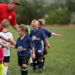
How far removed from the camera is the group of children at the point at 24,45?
25.5ft

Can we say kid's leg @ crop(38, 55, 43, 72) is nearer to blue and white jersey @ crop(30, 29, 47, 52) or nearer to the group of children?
the group of children

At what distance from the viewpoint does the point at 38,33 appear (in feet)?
33.6

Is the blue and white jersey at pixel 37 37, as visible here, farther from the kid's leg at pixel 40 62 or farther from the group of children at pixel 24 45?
the kid's leg at pixel 40 62

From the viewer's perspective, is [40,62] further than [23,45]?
Yes

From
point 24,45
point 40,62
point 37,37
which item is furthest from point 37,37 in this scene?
point 24,45

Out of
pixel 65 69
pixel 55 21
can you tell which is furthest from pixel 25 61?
pixel 55 21

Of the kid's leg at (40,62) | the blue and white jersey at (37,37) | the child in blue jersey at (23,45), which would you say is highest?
the child in blue jersey at (23,45)

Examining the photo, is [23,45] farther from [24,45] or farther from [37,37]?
[37,37]

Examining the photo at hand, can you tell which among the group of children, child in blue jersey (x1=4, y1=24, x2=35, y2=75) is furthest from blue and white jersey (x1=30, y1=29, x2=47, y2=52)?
child in blue jersey (x1=4, y1=24, x2=35, y2=75)

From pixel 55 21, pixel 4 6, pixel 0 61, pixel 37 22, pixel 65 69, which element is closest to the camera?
pixel 0 61

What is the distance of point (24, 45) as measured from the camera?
7.84m

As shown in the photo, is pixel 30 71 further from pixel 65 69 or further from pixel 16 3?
pixel 16 3

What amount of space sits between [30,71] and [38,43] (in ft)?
2.97

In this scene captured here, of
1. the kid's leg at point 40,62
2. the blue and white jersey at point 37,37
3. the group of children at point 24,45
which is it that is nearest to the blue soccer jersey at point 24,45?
the group of children at point 24,45
